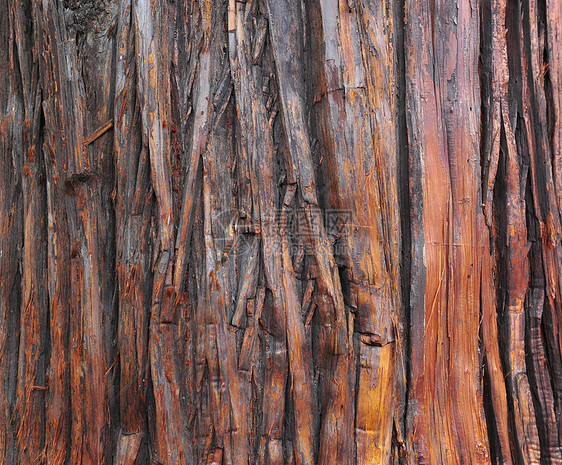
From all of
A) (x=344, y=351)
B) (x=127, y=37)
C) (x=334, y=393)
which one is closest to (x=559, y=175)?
(x=344, y=351)

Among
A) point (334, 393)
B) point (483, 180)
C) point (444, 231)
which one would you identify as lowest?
point (334, 393)

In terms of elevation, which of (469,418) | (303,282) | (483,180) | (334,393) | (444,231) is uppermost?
(483,180)

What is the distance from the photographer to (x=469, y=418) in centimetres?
126

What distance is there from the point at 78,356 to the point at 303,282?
0.81m

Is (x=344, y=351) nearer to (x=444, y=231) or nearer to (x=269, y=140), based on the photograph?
(x=444, y=231)

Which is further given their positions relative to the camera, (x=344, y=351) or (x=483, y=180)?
(x=483, y=180)

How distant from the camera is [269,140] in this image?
1234mm

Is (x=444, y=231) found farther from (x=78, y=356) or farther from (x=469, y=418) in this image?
(x=78, y=356)

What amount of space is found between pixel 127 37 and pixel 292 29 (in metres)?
0.56

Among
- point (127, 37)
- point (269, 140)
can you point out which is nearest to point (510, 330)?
point (269, 140)

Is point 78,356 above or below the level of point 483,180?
below

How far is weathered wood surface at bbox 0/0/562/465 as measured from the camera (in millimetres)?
1200

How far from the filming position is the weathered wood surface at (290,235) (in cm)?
120

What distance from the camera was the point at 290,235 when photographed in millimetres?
1216
